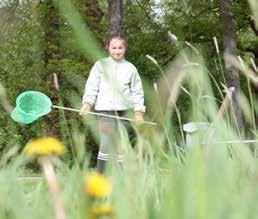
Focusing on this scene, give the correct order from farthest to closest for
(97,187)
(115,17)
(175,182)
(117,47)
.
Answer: (115,17), (117,47), (175,182), (97,187)

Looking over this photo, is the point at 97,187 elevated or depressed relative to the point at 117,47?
depressed

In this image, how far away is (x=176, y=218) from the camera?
2.52 feet

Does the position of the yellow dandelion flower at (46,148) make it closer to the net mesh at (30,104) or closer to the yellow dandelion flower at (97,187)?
the yellow dandelion flower at (97,187)

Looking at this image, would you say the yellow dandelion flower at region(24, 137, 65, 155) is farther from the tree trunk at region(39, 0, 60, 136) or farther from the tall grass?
the tree trunk at region(39, 0, 60, 136)

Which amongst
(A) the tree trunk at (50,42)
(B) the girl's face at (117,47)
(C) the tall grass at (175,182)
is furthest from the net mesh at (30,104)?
(A) the tree trunk at (50,42)

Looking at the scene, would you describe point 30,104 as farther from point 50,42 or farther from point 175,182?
point 50,42

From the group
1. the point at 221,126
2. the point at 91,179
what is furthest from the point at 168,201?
the point at 221,126

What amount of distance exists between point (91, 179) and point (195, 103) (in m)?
0.46

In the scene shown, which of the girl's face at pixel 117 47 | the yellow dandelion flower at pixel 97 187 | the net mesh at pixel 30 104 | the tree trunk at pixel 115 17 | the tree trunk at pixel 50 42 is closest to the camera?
the yellow dandelion flower at pixel 97 187

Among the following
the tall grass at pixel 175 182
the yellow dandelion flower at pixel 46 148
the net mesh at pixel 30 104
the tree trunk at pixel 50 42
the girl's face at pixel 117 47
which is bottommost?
the tall grass at pixel 175 182

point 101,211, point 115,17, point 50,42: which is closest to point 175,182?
point 101,211

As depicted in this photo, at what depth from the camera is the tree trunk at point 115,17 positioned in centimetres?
1488

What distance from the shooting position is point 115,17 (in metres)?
15.0

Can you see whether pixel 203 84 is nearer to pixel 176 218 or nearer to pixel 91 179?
pixel 176 218
